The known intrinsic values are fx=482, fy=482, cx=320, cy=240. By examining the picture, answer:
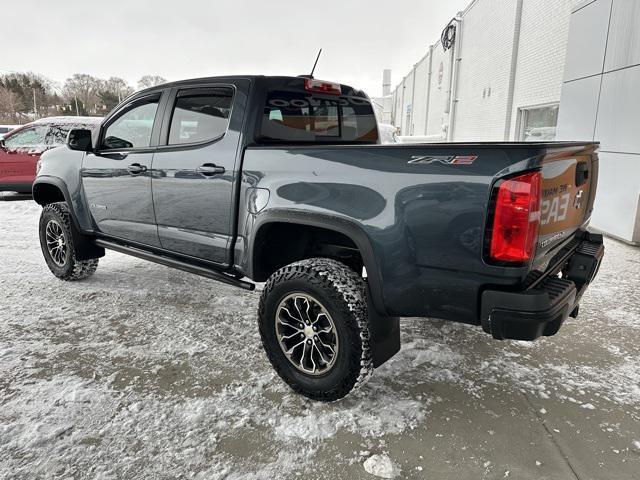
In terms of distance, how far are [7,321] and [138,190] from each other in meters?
1.46

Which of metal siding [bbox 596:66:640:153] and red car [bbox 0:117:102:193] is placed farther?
red car [bbox 0:117:102:193]

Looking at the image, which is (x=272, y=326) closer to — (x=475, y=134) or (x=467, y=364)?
(x=467, y=364)

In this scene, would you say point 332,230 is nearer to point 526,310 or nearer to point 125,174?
point 526,310

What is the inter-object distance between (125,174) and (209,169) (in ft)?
3.65

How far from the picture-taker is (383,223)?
92.0 inches

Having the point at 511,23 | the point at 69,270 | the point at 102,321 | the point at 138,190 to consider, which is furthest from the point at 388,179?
the point at 511,23

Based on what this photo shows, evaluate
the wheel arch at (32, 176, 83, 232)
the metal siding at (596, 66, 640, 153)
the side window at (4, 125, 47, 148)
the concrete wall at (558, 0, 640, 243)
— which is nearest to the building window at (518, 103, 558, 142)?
the concrete wall at (558, 0, 640, 243)

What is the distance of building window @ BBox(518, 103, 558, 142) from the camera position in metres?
11.1

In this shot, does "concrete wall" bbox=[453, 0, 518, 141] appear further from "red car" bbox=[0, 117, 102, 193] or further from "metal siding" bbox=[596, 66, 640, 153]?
"red car" bbox=[0, 117, 102, 193]

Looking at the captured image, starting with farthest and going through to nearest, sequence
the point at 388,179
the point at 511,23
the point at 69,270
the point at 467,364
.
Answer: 1. the point at 511,23
2. the point at 69,270
3. the point at 467,364
4. the point at 388,179

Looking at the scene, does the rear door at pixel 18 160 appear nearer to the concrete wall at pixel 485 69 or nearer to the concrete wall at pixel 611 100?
the concrete wall at pixel 611 100

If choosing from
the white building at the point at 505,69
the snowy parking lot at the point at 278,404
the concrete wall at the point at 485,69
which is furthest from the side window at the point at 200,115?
the concrete wall at the point at 485,69

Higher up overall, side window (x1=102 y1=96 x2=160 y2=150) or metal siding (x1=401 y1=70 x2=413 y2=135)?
metal siding (x1=401 y1=70 x2=413 y2=135)

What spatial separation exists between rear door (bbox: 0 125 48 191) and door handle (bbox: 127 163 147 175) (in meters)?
7.37
